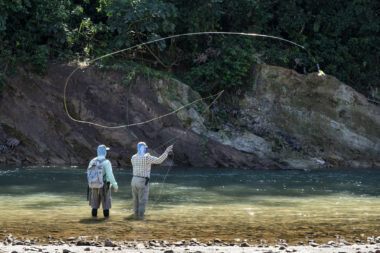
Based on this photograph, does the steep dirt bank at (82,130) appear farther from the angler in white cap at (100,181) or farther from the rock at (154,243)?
the rock at (154,243)

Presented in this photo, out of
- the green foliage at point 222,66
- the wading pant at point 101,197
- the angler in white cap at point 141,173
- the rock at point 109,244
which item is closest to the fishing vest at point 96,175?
the wading pant at point 101,197

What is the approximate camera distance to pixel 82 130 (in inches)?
739

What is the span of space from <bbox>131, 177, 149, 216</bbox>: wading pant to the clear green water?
232 millimetres

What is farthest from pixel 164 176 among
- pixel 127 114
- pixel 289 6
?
pixel 289 6

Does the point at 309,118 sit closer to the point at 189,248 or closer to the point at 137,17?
the point at 137,17

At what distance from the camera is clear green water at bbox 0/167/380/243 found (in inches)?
309

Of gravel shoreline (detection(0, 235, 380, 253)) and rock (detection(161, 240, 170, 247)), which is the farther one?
rock (detection(161, 240, 170, 247))

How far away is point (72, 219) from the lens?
871 centimetres

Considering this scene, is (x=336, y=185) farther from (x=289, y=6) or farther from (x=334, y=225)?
(x=289, y=6)

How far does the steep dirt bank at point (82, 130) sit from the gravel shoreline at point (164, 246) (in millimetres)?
11510

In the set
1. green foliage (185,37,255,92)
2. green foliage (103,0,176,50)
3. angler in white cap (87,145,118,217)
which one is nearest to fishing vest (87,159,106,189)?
angler in white cap (87,145,118,217)

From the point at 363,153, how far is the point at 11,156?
41.0 feet

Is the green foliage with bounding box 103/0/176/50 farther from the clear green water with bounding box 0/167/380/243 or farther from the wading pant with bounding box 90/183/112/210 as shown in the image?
the wading pant with bounding box 90/183/112/210

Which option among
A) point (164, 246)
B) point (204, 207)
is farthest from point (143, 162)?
point (164, 246)
